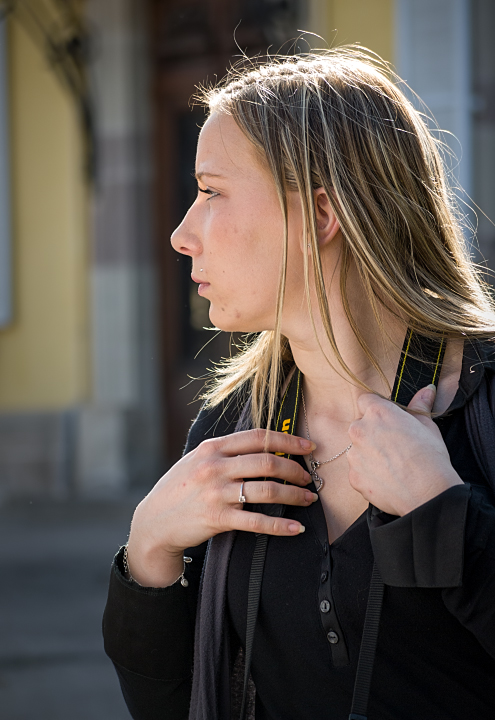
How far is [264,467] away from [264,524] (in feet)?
0.34

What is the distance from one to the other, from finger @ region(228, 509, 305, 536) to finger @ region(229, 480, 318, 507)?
0.03 m

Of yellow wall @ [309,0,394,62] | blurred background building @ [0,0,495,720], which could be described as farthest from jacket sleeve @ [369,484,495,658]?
blurred background building @ [0,0,495,720]

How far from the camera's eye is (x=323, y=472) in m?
1.66

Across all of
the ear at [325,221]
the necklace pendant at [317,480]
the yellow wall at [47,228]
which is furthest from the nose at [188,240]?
the yellow wall at [47,228]

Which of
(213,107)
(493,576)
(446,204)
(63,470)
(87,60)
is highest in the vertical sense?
(87,60)

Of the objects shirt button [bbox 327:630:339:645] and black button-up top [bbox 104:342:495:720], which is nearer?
black button-up top [bbox 104:342:495:720]

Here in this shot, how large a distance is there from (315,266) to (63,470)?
4.92 m

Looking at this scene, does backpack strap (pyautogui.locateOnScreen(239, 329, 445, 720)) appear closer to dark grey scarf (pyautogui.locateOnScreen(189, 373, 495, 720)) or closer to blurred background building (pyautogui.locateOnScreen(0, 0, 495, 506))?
dark grey scarf (pyautogui.locateOnScreen(189, 373, 495, 720))

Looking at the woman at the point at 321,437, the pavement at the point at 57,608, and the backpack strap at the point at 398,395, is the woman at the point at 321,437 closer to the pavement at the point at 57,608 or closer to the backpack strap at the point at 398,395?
the backpack strap at the point at 398,395

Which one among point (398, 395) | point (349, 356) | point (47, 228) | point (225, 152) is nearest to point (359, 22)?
point (47, 228)

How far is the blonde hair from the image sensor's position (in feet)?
5.19

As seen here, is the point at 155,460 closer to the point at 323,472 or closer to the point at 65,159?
the point at 65,159

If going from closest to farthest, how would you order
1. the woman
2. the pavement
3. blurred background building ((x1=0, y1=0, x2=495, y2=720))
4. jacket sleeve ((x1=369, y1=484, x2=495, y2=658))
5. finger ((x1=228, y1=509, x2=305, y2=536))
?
jacket sleeve ((x1=369, y1=484, x2=495, y2=658)) → the woman → finger ((x1=228, y1=509, x2=305, y2=536)) → the pavement → blurred background building ((x1=0, y1=0, x2=495, y2=720))

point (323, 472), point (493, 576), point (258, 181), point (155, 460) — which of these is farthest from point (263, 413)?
point (155, 460)
